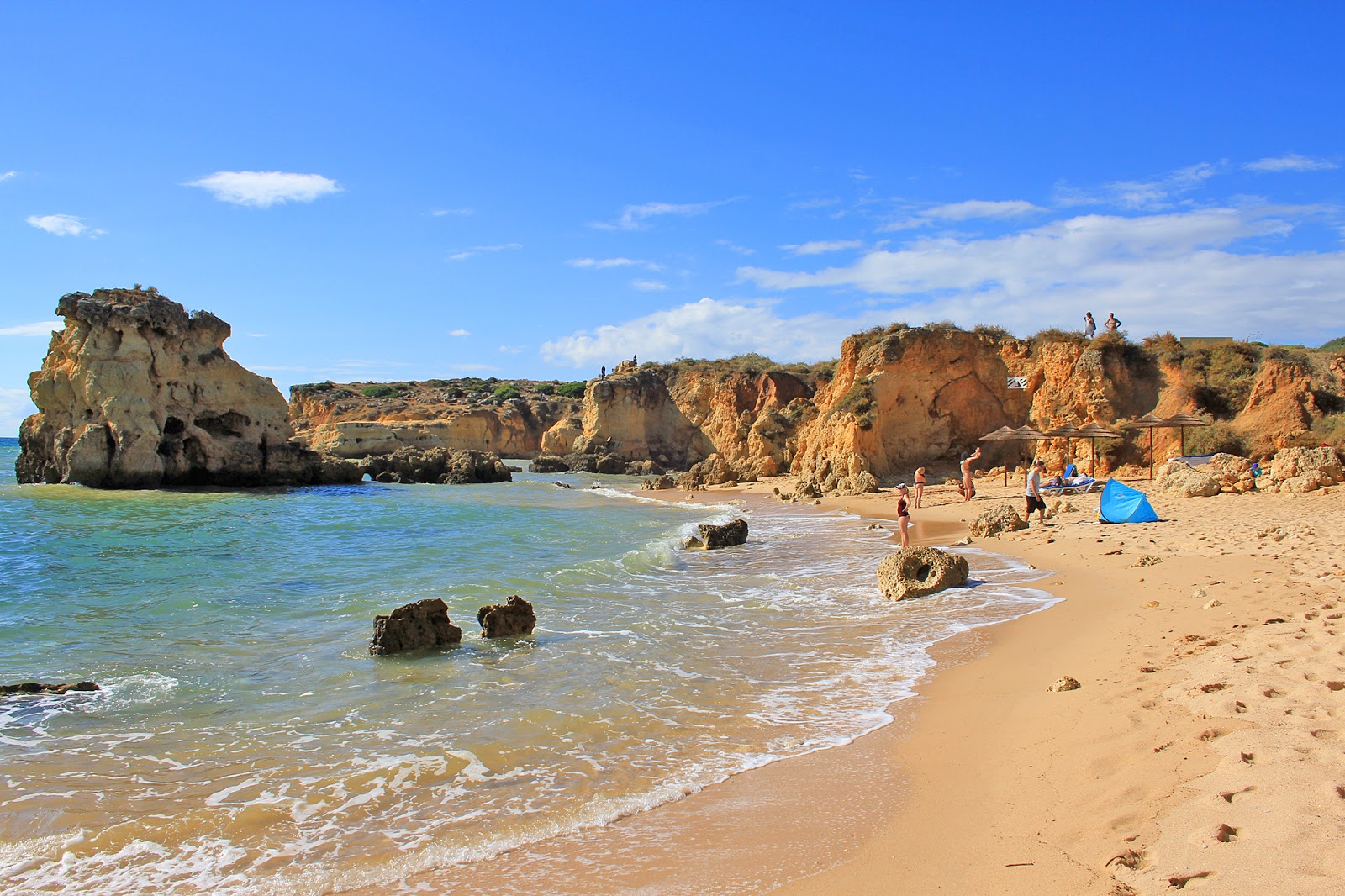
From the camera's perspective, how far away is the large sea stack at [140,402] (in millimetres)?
24188

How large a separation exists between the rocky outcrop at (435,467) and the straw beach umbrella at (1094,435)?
2483cm

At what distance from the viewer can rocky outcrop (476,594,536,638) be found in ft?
24.6

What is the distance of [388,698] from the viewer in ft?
18.8

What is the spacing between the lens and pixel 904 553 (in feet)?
30.7

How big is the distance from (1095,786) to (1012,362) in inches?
1090

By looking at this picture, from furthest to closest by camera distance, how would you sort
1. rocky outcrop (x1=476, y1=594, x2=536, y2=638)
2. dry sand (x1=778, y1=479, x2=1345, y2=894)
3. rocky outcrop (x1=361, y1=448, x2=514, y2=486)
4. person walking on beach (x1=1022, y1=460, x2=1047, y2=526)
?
rocky outcrop (x1=361, y1=448, x2=514, y2=486) → person walking on beach (x1=1022, y1=460, x2=1047, y2=526) → rocky outcrop (x1=476, y1=594, x2=536, y2=638) → dry sand (x1=778, y1=479, x2=1345, y2=894)

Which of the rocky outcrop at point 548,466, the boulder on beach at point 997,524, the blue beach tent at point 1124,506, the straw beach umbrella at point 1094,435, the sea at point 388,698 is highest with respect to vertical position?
the straw beach umbrella at point 1094,435

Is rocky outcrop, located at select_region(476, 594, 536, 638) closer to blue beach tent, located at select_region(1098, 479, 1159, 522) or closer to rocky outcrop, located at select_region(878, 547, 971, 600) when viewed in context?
Result: rocky outcrop, located at select_region(878, 547, 971, 600)

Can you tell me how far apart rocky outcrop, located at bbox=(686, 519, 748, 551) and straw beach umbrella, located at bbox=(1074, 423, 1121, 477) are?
12.8 m

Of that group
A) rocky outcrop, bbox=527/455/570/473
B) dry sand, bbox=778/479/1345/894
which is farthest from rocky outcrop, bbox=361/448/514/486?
dry sand, bbox=778/479/1345/894

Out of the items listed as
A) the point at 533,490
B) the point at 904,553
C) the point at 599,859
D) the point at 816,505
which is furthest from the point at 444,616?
the point at 533,490

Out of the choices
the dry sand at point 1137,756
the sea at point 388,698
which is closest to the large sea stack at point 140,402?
the sea at point 388,698

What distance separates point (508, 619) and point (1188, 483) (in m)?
16.0

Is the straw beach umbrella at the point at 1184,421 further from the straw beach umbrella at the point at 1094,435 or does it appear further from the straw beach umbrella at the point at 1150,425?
the straw beach umbrella at the point at 1094,435
